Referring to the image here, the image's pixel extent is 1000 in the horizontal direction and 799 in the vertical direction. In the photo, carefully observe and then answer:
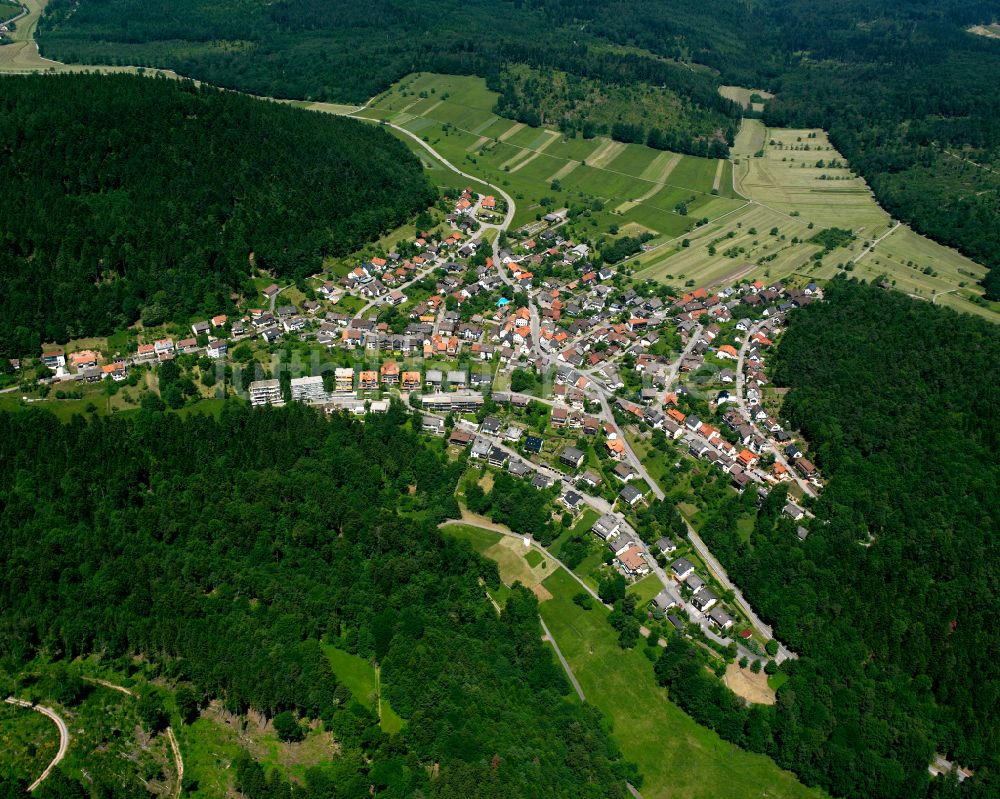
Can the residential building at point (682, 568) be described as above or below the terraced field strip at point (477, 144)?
below

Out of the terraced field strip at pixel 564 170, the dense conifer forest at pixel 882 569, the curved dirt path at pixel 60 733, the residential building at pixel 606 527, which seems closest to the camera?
the curved dirt path at pixel 60 733

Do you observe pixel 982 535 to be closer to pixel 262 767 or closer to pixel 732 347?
pixel 732 347

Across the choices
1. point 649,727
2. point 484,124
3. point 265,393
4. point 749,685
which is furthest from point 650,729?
point 484,124

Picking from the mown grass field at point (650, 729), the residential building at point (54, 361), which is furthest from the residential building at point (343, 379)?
the mown grass field at point (650, 729)

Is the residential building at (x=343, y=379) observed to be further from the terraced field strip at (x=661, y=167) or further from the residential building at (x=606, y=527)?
the terraced field strip at (x=661, y=167)

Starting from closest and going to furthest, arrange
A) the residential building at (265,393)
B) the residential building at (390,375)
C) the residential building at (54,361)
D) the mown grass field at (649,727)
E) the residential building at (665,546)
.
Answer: the mown grass field at (649,727) → the residential building at (665,546) → the residential building at (265,393) → the residential building at (54,361) → the residential building at (390,375)

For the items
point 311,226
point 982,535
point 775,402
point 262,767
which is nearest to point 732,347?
point 775,402

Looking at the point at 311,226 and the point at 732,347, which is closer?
the point at 732,347
